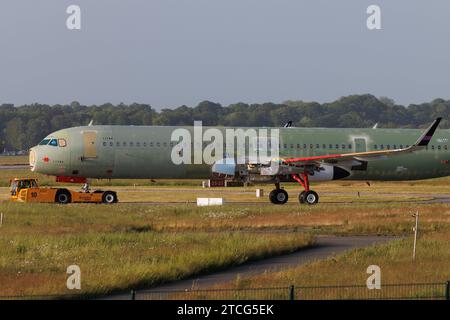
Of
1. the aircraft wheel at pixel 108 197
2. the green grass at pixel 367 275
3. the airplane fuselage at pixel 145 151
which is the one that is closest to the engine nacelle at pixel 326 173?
the airplane fuselage at pixel 145 151

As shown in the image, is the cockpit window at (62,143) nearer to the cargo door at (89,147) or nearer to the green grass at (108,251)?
the cargo door at (89,147)

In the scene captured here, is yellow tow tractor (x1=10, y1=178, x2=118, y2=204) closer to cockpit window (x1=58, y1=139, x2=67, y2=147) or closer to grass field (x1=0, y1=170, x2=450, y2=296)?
cockpit window (x1=58, y1=139, x2=67, y2=147)

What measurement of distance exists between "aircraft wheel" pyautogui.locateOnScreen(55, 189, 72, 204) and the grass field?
3421 mm

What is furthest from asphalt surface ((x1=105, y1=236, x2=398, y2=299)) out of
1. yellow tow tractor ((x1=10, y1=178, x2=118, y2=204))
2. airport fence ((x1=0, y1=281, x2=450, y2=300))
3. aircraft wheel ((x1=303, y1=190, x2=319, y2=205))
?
yellow tow tractor ((x1=10, y1=178, x2=118, y2=204))

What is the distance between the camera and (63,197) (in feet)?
168

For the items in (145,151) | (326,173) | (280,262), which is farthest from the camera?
(326,173)

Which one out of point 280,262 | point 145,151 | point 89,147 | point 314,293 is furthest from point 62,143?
point 314,293

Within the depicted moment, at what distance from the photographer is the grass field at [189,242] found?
24859 mm

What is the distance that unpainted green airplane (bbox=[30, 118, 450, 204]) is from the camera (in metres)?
50.0

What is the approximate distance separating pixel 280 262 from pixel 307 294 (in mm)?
7847

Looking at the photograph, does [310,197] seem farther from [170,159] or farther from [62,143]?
[62,143]

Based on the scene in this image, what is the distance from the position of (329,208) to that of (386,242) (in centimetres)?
1334

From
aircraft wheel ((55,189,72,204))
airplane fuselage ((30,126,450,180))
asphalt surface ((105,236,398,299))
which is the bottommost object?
asphalt surface ((105,236,398,299))

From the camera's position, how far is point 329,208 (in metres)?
48.0
